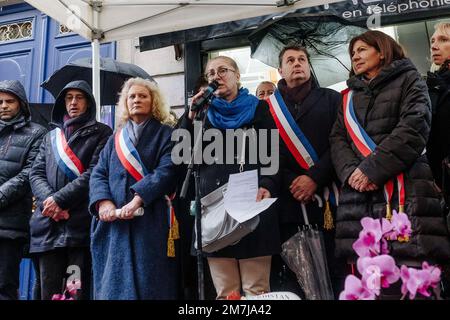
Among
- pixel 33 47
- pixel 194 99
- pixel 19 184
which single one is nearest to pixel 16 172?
pixel 19 184

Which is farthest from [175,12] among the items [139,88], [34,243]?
[34,243]

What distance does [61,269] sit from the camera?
9.57 feet

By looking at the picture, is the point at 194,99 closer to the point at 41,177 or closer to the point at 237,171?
the point at 237,171

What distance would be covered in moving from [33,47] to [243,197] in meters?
4.96

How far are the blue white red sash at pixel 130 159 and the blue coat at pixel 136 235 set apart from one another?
3cm

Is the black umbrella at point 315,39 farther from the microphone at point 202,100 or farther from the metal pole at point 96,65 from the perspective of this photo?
the metal pole at point 96,65

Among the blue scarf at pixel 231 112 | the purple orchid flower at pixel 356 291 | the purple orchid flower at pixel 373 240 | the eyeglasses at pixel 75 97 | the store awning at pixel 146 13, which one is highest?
the store awning at pixel 146 13

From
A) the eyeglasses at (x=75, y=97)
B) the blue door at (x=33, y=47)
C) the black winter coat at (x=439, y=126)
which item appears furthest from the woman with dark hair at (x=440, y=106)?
the blue door at (x=33, y=47)

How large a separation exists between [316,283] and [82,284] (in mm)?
1555

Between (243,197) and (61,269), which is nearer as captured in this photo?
(243,197)

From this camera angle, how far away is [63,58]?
19.6 feet

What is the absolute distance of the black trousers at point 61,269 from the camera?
9.39 feet

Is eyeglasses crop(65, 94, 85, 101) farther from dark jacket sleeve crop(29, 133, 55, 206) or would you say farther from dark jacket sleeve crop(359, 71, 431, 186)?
dark jacket sleeve crop(359, 71, 431, 186)

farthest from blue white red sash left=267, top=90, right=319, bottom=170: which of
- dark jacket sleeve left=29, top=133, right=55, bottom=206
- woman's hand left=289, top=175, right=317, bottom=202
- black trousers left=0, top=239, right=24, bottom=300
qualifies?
black trousers left=0, top=239, right=24, bottom=300
